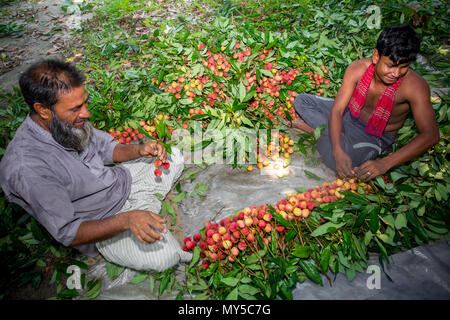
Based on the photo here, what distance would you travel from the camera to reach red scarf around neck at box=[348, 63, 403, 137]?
2.03 m

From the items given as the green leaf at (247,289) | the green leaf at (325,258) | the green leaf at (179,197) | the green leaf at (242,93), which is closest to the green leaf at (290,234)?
the green leaf at (325,258)

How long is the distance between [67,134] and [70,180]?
0.88 ft

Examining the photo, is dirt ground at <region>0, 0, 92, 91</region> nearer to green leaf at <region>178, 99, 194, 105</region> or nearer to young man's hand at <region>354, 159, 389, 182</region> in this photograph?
green leaf at <region>178, 99, 194, 105</region>

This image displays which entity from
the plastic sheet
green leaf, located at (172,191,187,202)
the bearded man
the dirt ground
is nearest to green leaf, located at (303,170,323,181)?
the plastic sheet

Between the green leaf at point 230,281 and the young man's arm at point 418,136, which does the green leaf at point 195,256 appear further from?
the young man's arm at point 418,136

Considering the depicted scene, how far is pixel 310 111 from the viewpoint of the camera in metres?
2.59

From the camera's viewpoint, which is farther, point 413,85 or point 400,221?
point 413,85

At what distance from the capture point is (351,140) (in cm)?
234

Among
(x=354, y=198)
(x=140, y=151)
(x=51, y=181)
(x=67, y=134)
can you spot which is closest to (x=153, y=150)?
(x=140, y=151)

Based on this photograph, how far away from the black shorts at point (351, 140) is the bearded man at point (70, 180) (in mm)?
1440

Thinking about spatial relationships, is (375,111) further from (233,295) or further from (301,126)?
(233,295)

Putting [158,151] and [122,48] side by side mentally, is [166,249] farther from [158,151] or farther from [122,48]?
[122,48]

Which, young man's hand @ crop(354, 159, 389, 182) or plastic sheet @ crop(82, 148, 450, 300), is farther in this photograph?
young man's hand @ crop(354, 159, 389, 182)
